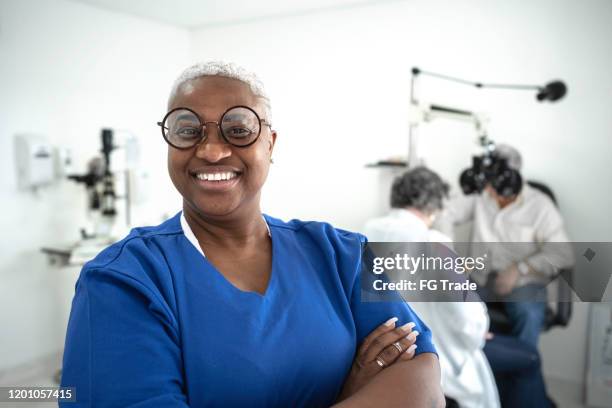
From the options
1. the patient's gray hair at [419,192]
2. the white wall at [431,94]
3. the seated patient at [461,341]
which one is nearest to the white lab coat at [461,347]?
the seated patient at [461,341]

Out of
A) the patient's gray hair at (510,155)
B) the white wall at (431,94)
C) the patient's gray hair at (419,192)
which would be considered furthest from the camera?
the white wall at (431,94)

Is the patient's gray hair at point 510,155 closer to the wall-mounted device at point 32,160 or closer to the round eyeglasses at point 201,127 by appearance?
the round eyeglasses at point 201,127

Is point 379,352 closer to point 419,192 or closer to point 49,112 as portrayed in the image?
point 419,192

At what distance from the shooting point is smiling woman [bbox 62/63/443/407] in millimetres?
Answer: 674

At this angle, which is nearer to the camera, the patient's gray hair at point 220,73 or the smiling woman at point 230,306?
the smiling woman at point 230,306

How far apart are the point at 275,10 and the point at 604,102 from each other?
2.29 meters

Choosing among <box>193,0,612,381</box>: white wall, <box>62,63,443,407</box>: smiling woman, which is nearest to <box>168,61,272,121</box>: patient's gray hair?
<box>62,63,443,407</box>: smiling woman

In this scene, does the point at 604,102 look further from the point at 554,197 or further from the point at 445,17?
the point at 445,17

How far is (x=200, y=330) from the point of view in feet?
2.39

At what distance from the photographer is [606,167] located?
8.93ft

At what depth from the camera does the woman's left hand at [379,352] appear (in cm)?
85

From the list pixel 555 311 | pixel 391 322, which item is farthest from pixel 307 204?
pixel 391 322

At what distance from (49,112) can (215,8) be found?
138 cm

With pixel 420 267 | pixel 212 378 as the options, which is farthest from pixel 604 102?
pixel 212 378
